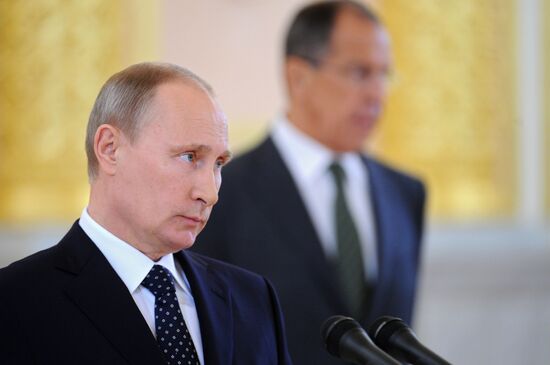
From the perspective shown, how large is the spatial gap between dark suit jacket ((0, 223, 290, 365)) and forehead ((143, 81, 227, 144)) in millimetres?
251

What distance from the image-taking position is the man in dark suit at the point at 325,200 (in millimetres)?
3168

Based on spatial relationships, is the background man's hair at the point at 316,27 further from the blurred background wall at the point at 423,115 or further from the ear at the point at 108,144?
the ear at the point at 108,144

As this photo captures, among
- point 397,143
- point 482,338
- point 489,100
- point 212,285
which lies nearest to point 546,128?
point 489,100

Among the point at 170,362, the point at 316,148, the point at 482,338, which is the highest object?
the point at 316,148

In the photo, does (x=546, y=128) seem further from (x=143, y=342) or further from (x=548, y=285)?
(x=143, y=342)

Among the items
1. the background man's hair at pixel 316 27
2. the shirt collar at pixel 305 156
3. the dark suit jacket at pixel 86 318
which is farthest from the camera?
the background man's hair at pixel 316 27

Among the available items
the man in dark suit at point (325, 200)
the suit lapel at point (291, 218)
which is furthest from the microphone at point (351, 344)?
the suit lapel at point (291, 218)

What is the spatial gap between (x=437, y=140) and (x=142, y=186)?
357 cm

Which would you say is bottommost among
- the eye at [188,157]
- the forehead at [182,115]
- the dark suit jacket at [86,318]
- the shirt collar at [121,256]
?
the dark suit jacket at [86,318]

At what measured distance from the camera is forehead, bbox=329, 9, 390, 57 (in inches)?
139

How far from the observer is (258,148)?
3479mm

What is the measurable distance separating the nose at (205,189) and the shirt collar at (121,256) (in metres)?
0.15

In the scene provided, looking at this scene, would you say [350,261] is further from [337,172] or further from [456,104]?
[456,104]

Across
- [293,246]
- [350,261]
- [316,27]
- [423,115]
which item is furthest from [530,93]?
[293,246]
